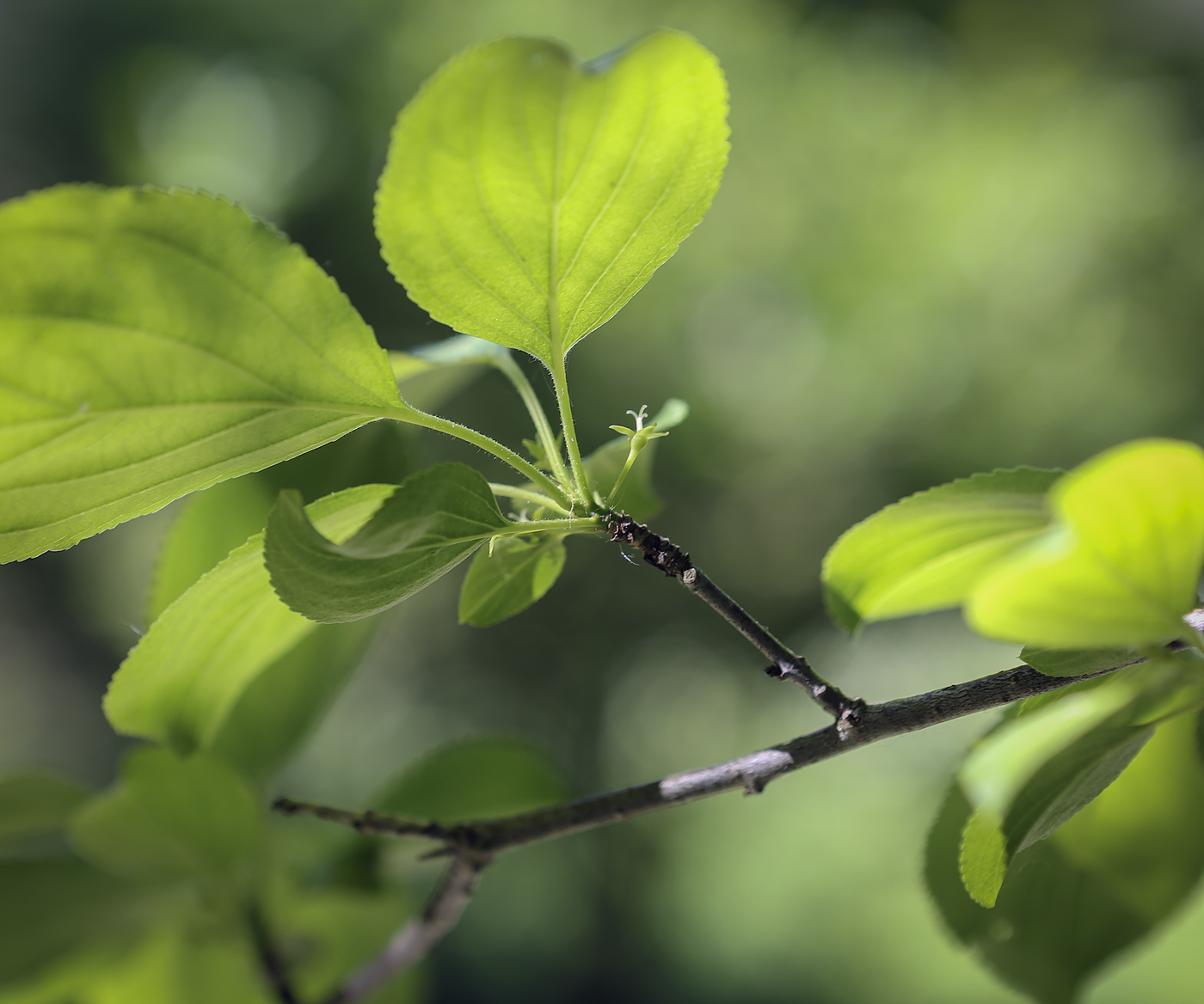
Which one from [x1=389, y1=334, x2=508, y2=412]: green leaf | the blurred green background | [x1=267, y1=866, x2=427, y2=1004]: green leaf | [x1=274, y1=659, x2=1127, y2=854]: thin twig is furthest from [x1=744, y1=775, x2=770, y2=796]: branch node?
the blurred green background

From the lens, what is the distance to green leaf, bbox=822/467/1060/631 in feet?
0.40

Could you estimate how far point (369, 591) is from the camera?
0.13 m

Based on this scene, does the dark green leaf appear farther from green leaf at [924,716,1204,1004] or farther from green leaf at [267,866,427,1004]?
green leaf at [924,716,1204,1004]

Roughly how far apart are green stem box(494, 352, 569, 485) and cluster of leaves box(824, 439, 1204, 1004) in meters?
0.05

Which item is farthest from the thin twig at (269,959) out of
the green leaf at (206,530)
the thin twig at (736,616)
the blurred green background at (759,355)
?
the blurred green background at (759,355)

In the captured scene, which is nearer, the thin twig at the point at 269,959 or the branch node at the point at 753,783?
the branch node at the point at 753,783

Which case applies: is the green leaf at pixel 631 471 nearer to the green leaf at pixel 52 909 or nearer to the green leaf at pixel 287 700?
the green leaf at pixel 287 700

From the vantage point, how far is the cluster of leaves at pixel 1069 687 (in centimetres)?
9

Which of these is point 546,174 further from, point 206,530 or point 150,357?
→ point 206,530

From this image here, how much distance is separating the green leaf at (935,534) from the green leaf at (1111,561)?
Result: 0.9 inches

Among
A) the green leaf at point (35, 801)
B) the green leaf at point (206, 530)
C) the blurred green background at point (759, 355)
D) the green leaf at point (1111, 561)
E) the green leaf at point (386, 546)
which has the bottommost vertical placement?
the green leaf at point (1111, 561)

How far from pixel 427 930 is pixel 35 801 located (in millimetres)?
147

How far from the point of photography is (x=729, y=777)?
16cm

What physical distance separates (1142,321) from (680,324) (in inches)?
21.9
